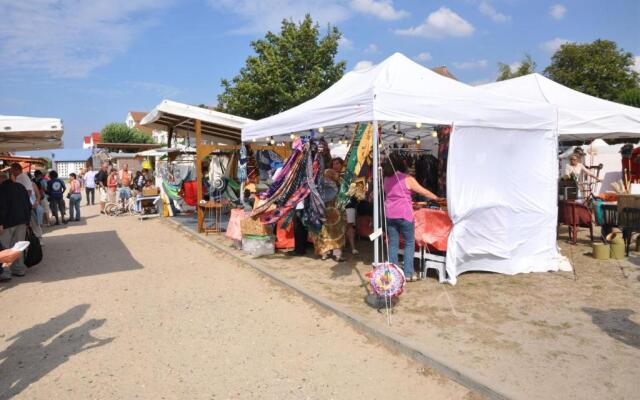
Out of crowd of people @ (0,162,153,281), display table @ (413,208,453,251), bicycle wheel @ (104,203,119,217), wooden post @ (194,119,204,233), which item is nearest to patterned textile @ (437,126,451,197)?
display table @ (413,208,453,251)

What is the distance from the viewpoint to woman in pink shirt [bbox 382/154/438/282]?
5.61 metres

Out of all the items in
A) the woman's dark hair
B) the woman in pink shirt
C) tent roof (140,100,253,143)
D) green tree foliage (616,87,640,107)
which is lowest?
the woman in pink shirt

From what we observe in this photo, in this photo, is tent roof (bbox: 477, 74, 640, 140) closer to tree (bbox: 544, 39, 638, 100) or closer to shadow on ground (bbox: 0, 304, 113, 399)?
shadow on ground (bbox: 0, 304, 113, 399)

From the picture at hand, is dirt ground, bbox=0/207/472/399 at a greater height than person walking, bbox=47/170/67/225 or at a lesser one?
lesser

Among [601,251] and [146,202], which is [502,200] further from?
[146,202]

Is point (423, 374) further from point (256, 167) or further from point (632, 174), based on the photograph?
point (632, 174)

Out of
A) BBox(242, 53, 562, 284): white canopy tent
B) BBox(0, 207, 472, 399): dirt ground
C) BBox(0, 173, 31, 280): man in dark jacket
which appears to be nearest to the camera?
BBox(0, 207, 472, 399): dirt ground

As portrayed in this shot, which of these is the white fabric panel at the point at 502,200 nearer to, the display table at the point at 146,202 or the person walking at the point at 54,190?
the display table at the point at 146,202

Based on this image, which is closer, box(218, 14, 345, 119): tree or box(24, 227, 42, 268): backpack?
box(24, 227, 42, 268): backpack

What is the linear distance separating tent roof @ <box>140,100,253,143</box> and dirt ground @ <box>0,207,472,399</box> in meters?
4.35

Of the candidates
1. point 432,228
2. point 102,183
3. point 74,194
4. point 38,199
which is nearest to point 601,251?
point 432,228

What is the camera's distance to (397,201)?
561 cm

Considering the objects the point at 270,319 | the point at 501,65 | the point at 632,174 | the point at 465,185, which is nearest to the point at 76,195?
the point at 270,319

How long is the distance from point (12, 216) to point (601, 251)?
9.38 meters
